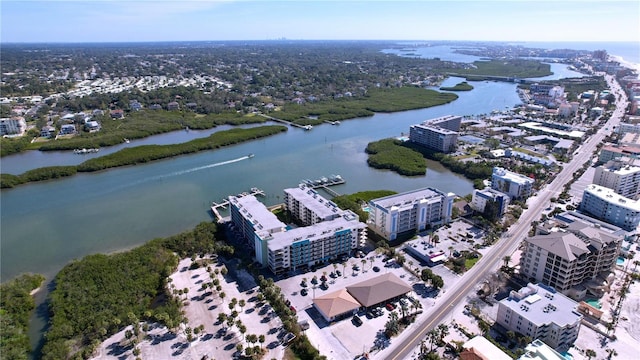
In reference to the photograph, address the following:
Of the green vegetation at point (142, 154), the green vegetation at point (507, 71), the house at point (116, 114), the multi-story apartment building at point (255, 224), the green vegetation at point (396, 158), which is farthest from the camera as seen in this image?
the green vegetation at point (507, 71)

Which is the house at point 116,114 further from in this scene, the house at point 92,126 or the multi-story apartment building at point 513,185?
the multi-story apartment building at point 513,185

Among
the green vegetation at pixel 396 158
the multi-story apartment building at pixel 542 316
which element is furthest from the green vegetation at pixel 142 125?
the multi-story apartment building at pixel 542 316

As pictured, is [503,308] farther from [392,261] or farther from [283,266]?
[283,266]

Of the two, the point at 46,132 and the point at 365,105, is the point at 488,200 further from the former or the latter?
the point at 46,132

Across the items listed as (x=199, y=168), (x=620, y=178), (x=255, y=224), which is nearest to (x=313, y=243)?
(x=255, y=224)

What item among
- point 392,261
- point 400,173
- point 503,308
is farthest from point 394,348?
point 400,173

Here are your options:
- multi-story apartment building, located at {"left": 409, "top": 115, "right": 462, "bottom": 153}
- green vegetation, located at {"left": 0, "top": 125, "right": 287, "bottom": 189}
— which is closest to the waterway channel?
green vegetation, located at {"left": 0, "top": 125, "right": 287, "bottom": 189}

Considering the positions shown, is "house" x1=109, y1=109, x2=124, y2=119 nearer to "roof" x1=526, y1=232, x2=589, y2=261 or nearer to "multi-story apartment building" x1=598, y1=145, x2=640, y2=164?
"roof" x1=526, y1=232, x2=589, y2=261
